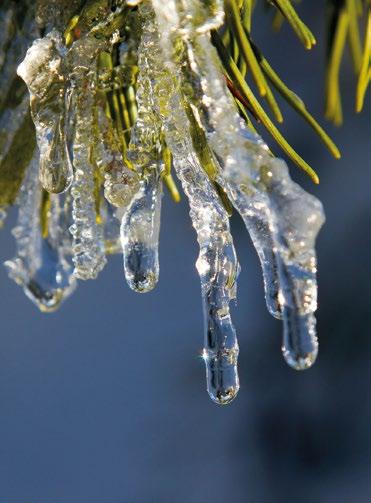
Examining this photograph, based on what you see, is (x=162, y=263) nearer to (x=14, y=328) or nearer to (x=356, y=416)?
(x=14, y=328)

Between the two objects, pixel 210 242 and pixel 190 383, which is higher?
pixel 210 242

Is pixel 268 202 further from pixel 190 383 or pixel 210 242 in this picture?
pixel 190 383

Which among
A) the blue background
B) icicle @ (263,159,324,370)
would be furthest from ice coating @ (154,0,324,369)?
the blue background

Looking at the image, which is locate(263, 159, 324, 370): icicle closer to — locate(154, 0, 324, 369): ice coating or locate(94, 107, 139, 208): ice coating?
locate(154, 0, 324, 369): ice coating

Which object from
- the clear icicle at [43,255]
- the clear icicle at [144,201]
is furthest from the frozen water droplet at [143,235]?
the clear icicle at [43,255]

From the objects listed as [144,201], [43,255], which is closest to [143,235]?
[144,201]

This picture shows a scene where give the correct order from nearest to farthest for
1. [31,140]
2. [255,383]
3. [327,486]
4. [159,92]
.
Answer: [159,92] < [31,140] < [255,383] < [327,486]

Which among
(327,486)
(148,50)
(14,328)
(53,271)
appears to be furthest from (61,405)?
(148,50)
